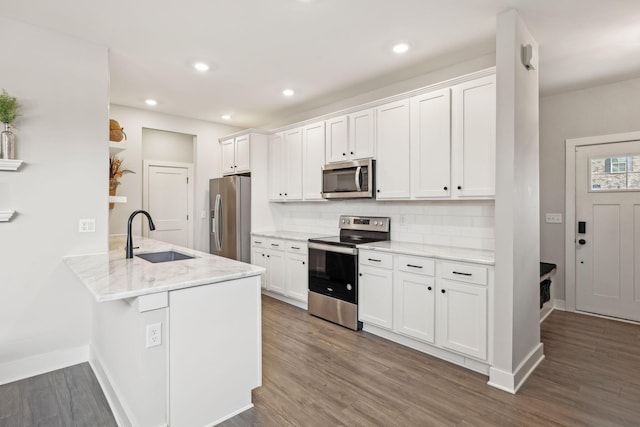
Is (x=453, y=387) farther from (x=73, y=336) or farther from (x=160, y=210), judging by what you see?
(x=160, y=210)

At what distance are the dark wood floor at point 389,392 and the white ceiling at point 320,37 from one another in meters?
2.71

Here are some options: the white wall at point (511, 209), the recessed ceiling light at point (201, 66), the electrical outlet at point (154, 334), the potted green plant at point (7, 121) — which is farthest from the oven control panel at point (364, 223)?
the potted green plant at point (7, 121)

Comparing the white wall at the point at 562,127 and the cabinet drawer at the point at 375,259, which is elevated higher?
the white wall at the point at 562,127

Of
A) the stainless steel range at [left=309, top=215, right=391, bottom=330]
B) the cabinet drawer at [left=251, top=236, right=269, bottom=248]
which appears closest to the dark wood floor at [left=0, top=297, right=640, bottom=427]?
the stainless steel range at [left=309, top=215, right=391, bottom=330]

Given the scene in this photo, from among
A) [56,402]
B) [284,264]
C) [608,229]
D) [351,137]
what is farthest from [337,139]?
[56,402]

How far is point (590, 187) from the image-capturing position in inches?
157

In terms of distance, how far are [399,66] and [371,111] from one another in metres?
0.53

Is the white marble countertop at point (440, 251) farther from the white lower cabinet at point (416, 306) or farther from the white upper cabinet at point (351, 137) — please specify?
the white upper cabinet at point (351, 137)

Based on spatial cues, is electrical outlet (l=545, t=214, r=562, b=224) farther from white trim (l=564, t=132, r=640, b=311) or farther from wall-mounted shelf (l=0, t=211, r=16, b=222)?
wall-mounted shelf (l=0, t=211, r=16, b=222)

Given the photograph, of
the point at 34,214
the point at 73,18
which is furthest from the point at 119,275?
the point at 73,18

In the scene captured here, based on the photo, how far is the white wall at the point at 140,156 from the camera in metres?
4.69

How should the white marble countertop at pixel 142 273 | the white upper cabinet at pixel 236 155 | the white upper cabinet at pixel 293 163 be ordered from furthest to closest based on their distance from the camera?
the white upper cabinet at pixel 236 155
the white upper cabinet at pixel 293 163
the white marble countertop at pixel 142 273

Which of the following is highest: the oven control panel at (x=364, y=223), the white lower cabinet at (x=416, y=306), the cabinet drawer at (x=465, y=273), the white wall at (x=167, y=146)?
the white wall at (x=167, y=146)

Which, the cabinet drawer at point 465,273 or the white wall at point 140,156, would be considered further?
the white wall at point 140,156
